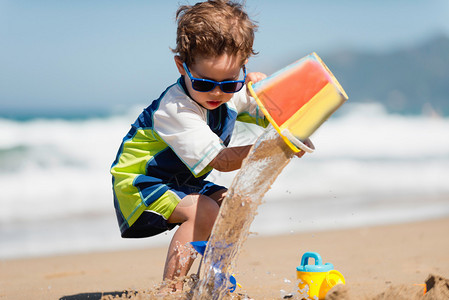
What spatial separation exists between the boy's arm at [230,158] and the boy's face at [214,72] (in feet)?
0.99

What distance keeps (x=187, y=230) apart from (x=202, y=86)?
0.66m

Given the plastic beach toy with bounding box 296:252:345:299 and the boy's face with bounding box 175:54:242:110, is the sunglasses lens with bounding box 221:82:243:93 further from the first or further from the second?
the plastic beach toy with bounding box 296:252:345:299

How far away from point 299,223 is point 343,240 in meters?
0.98

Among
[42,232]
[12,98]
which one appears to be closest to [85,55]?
[12,98]

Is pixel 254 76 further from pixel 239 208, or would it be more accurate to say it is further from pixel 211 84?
pixel 239 208

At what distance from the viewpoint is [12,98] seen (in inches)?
781

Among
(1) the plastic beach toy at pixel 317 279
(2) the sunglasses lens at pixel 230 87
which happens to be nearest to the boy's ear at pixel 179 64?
(2) the sunglasses lens at pixel 230 87

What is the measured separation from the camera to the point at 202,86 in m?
2.44

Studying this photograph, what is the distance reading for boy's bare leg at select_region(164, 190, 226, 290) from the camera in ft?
8.14

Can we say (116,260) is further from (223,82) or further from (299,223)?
(223,82)

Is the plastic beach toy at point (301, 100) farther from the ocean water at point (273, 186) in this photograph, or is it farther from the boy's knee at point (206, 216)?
the ocean water at point (273, 186)

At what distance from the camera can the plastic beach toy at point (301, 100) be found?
80.9 inches

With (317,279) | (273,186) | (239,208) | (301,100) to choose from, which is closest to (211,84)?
(301,100)

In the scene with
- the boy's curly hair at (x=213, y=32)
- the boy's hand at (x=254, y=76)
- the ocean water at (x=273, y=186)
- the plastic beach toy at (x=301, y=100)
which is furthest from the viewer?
the ocean water at (x=273, y=186)
